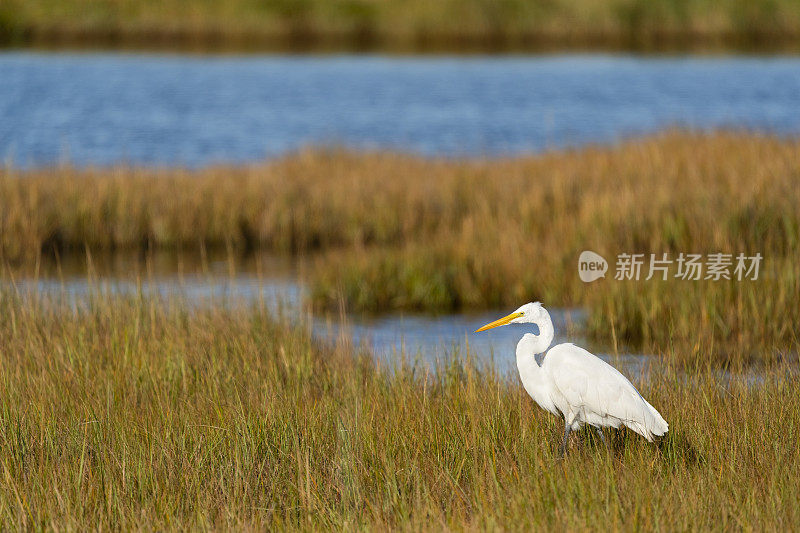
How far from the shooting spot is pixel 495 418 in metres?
4.80

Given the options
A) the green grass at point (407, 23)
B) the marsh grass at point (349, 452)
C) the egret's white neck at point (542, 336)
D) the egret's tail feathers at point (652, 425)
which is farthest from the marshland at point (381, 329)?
the green grass at point (407, 23)

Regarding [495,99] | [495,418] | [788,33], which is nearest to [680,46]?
[788,33]

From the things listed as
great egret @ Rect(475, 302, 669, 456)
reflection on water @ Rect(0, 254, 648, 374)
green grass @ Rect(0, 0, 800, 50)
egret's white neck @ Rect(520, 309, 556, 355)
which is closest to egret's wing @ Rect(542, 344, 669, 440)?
great egret @ Rect(475, 302, 669, 456)

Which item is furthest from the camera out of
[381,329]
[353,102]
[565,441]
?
[353,102]

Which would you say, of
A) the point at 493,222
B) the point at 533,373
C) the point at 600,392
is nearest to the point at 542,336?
the point at 533,373

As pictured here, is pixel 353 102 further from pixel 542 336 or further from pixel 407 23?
pixel 542 336

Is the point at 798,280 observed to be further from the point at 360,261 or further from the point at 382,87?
the point at 382,87

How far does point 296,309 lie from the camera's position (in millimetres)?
8680

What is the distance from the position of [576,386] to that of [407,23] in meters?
37.8

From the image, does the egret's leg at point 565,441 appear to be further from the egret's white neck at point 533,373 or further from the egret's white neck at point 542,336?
the egret's white neck at point 542,336

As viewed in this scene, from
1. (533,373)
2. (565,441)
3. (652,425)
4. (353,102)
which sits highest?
(533,373)

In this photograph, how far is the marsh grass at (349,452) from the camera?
3.95 meters

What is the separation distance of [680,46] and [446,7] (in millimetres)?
9820

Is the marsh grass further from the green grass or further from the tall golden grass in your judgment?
the green grass
